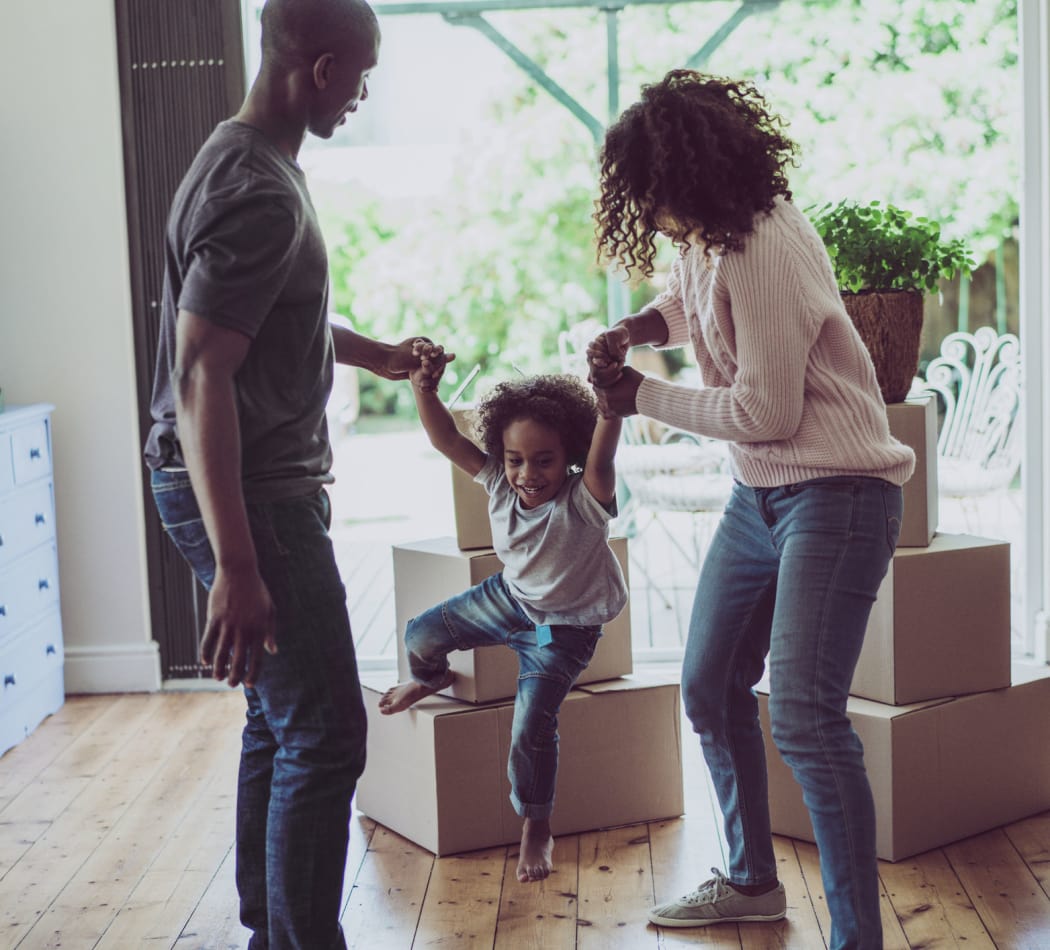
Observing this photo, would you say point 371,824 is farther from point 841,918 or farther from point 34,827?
point 841,918

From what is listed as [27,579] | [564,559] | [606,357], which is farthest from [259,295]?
[27,579]

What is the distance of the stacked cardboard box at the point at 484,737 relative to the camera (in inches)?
95.1

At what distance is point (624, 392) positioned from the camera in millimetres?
1888

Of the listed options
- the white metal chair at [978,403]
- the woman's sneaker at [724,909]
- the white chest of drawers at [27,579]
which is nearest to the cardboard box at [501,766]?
the woman's sneaker at [724,909]

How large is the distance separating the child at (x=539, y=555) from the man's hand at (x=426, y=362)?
0.10m

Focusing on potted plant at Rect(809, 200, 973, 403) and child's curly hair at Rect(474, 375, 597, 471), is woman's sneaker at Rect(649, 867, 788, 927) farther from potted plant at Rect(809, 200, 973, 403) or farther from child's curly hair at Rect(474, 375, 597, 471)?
potted plant at Rect(809, 200, 973, 403)

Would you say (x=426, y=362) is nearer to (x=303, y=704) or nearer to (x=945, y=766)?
(x=303, y=704)

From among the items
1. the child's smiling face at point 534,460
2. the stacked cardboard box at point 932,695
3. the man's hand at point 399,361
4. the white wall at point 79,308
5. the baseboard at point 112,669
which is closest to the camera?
the man's hand at point 399,361

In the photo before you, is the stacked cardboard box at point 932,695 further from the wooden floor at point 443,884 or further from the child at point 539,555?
the child at point 539,555

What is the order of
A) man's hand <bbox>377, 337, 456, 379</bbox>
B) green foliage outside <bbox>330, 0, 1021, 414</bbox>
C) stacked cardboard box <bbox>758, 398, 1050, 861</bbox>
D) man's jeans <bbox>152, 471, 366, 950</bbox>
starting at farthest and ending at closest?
green foliage outside <bbox>330, 0, 1021, 414</bbox> → stacked cardboard box <bbox>758, 398, 1050, 861</bbox> → man's hand <bbox>377, 337, 456, 379</bbox> → man's jeans <bbox>152, 471, 366, 950</bbox>

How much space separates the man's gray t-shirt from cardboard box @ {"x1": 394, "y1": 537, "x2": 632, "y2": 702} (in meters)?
0.93

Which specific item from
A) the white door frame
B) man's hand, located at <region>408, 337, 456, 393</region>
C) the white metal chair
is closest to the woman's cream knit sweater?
man's hand, located at <region>408, 337, 456, 393</region>

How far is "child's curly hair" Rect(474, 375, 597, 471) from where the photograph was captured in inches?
88.4

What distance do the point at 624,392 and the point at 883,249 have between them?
0.80 meters
